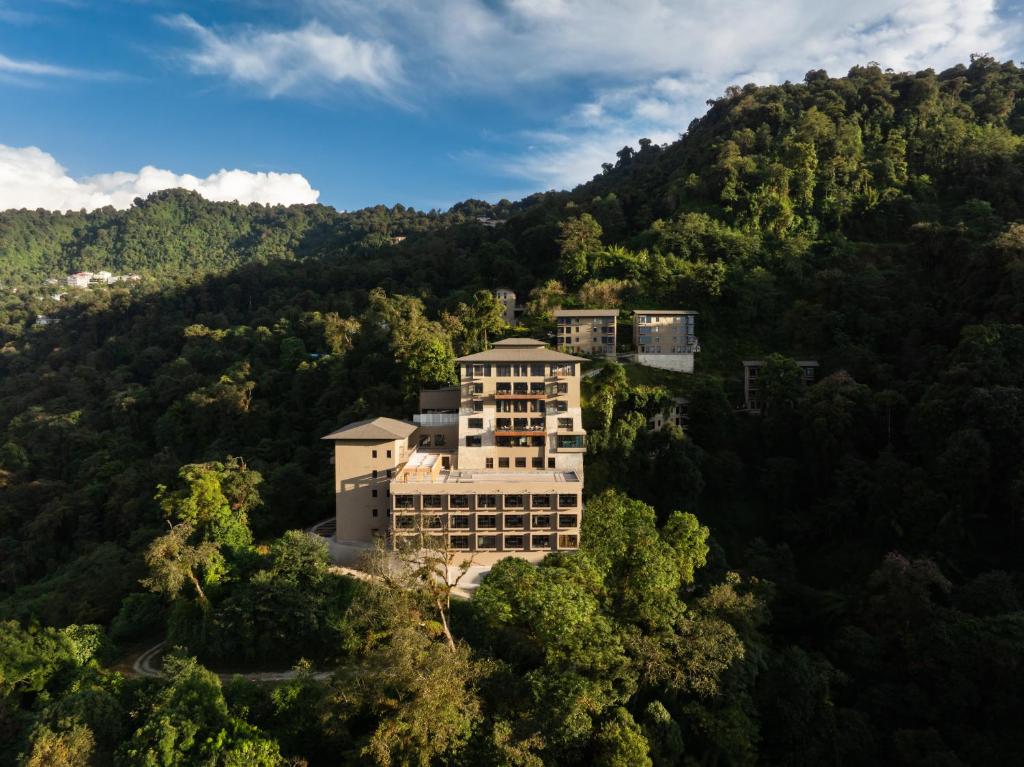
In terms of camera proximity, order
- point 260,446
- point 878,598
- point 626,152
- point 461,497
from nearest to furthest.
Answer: point 878,598 < point 461,497 < point 260,446 < point 626,152

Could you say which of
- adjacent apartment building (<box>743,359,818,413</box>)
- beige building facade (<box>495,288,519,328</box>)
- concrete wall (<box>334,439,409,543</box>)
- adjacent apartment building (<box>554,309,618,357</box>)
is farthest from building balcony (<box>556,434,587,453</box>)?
beige building facade (<box>495,288,519,328</box>)

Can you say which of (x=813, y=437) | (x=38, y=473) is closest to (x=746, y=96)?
(x=813, y=437)

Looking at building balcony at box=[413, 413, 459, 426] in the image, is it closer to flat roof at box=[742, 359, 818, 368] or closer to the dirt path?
the dirt path

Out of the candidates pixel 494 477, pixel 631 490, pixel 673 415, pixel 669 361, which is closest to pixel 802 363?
pixel 669 361

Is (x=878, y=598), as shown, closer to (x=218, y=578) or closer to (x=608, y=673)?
(x=608, y=673)

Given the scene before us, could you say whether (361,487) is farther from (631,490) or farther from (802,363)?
(802,363)

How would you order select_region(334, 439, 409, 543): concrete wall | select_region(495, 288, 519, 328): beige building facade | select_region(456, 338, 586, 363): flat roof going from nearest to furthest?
select_region(334, 439, 409, 543): concrete wall → select_region(456, 338, 586, 363): flat roof → select_region(495, 288, 519, 328): beige building facade
